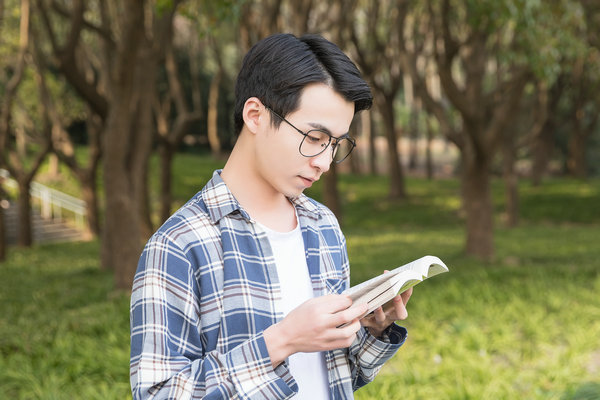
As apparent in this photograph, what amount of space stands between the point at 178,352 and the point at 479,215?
9802 mm

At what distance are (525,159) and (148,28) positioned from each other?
27133 millimetres

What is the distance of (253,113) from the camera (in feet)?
5.42

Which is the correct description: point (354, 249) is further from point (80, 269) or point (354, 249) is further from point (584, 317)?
point (584, 317)

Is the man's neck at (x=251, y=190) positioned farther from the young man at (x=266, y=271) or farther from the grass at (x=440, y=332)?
the grass at (x=440, y=332)

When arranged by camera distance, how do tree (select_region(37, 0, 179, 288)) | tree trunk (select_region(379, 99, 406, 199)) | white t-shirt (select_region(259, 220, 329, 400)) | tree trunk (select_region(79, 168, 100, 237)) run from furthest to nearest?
tree trunk (select_region(379, 99, 406, 199)), tree trunk (select_region(79, 168, 100, 237)), tree (select_region(37, 0, 179, 288)), white t-shirt (select_region(259, 220, 329, 400))

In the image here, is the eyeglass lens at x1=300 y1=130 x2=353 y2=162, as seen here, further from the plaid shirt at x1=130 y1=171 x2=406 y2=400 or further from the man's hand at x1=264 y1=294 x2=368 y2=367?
the man's hand at x1=264 y1=294 x2=368 y2=367

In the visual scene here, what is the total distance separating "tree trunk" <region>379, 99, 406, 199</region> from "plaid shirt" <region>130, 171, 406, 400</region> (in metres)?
17.7

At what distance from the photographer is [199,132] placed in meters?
30.5

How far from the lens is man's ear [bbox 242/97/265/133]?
1637 mm

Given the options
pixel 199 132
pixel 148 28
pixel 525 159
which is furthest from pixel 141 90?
pixel 525 159

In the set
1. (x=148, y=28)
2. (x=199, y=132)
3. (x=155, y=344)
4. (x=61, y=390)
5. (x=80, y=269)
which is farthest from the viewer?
(x=199, y=132)

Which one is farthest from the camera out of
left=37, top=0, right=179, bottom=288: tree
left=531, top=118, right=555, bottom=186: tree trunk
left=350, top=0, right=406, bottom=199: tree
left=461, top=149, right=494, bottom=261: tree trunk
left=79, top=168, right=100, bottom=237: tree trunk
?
left=531, top=118, right=555, bottom=186: tree trunk

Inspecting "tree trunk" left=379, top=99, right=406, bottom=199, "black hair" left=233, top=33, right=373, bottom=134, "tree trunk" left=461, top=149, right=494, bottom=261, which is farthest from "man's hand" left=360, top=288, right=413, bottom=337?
"tree trunk" left=379, top=99, right=406, bottom=199

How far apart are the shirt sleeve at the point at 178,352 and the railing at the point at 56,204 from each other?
19.0m
